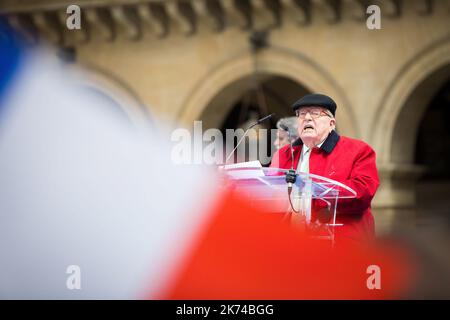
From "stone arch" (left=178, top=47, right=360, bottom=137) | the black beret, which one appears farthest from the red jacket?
"stone arch" (left=178, top=47, right=360, bottom=137)

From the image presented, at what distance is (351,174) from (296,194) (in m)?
0.18

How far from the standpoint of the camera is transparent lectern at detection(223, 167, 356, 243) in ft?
7.76

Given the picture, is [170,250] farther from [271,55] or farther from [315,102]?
[271,55]

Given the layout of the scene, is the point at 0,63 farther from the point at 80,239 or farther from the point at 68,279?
the point at 68,279

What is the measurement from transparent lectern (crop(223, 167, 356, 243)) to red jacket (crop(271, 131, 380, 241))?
1.2 inches

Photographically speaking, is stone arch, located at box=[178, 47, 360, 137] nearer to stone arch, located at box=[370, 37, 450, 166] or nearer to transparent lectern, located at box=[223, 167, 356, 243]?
stone arch, located at box=[370, 37, 450, 166]

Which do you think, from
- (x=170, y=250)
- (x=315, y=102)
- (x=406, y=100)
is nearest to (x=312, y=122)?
(x=315, y=102)

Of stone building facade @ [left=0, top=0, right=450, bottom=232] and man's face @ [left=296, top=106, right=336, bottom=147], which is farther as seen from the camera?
stone building facade @ [left=0, top=0, right=450, bottom=232]

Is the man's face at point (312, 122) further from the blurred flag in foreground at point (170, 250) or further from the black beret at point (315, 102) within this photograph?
the blurred flag in foreground at point (170, 250)

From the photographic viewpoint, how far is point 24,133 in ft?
19.9

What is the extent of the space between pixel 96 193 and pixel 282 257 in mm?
3150

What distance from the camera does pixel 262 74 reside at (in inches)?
408

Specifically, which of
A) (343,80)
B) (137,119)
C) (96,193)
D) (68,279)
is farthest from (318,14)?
(68,279)

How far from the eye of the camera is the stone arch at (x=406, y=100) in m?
8.88
